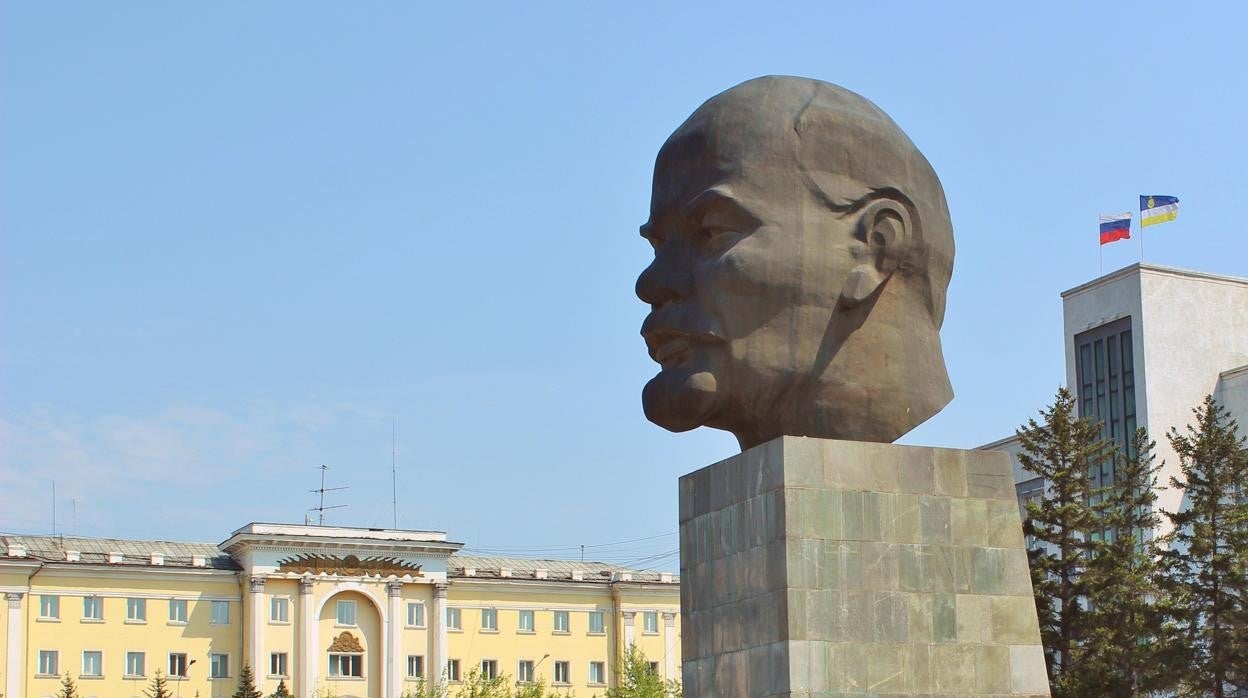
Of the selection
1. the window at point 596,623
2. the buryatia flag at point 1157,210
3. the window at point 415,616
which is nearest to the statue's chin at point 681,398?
the buryatia flag at point 1157,210

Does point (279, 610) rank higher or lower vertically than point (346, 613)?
higher

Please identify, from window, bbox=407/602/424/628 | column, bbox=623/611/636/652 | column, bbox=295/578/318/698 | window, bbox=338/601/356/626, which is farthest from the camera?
column, bbox=623/611/636/652

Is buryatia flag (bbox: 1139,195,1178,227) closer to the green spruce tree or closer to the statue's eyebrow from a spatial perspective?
the green spruce tree

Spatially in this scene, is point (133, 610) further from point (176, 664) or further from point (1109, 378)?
point (1109, 378)

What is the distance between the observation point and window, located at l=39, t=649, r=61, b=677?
6762 centimetres

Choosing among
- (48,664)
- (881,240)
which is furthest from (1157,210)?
(881,240)

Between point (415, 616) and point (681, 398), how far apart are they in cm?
5849

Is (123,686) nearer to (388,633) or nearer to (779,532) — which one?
(388,633)

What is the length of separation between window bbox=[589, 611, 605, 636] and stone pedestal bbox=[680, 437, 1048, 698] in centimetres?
5928

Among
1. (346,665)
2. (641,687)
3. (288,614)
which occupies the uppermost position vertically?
(288,614)

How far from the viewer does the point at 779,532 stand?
15.6 metres

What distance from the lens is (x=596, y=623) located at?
75.6 metres

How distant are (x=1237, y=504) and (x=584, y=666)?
43550mm

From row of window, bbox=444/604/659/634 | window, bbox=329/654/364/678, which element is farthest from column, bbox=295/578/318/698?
row of window, bbox=444/604/659/634
